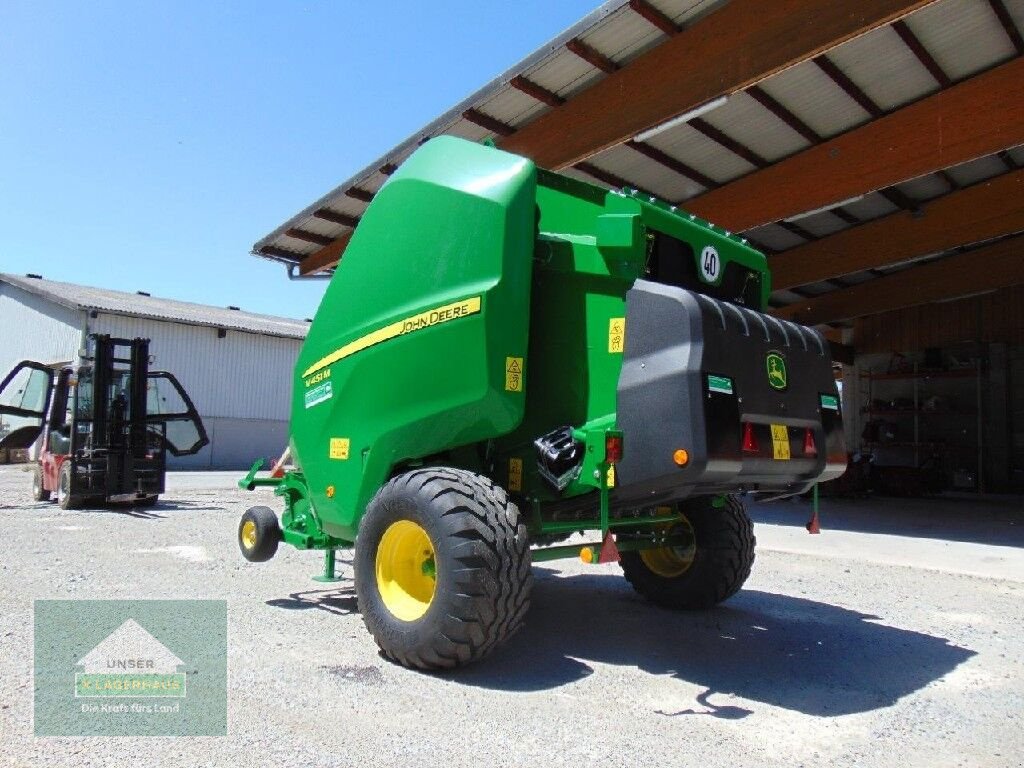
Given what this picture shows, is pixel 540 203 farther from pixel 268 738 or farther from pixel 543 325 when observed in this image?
pixel 268 738

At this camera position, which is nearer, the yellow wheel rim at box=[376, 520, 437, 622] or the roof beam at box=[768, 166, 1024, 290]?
the yellow wheel rim at box=[376, 520, 437, 622]

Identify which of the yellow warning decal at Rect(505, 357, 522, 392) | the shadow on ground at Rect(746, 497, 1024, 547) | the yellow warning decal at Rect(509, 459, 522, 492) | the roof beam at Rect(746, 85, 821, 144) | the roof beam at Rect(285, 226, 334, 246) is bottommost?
the shadow on ground at Rect(746, 497, 1024, 547)

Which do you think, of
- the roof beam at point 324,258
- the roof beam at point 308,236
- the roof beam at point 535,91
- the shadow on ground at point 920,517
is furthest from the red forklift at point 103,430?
the shadow on ground at point 920,517

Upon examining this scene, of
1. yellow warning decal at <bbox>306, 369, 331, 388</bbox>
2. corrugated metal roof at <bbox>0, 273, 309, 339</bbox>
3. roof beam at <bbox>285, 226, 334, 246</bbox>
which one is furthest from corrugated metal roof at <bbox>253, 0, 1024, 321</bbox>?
corrugated metal roof at <bbox>0, 273, 309, 339</bbox>

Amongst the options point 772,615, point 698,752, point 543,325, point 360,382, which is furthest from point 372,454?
point 772,615

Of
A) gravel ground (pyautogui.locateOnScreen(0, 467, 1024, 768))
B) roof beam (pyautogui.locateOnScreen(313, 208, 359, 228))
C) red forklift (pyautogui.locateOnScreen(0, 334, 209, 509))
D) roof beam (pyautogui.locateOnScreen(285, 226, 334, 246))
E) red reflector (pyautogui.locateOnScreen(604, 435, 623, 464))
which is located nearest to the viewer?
gravel ground (pyautogui.locateOnScreen(0, 467, 1024, 768))

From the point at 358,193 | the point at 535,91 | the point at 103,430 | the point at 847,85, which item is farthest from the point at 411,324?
the point at 103,430

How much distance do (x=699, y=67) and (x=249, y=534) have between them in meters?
6.44

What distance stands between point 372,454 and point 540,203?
175 centimetres

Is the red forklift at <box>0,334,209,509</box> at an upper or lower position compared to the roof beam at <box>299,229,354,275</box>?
lower

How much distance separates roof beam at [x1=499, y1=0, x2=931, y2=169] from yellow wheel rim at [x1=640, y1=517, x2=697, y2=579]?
189 inches

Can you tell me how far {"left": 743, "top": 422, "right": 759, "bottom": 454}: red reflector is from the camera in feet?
13.2

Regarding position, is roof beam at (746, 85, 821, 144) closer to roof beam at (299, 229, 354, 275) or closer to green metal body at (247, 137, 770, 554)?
green metal body at (247, 137, 770, 554)

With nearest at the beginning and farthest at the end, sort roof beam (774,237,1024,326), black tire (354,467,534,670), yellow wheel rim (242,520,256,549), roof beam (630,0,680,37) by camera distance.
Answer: black tire (354,467,534,670)
yellow wheel rim (242,520,256,549)
roof beam (630,0,680,37)
roof beam (774,237,1024,326)
